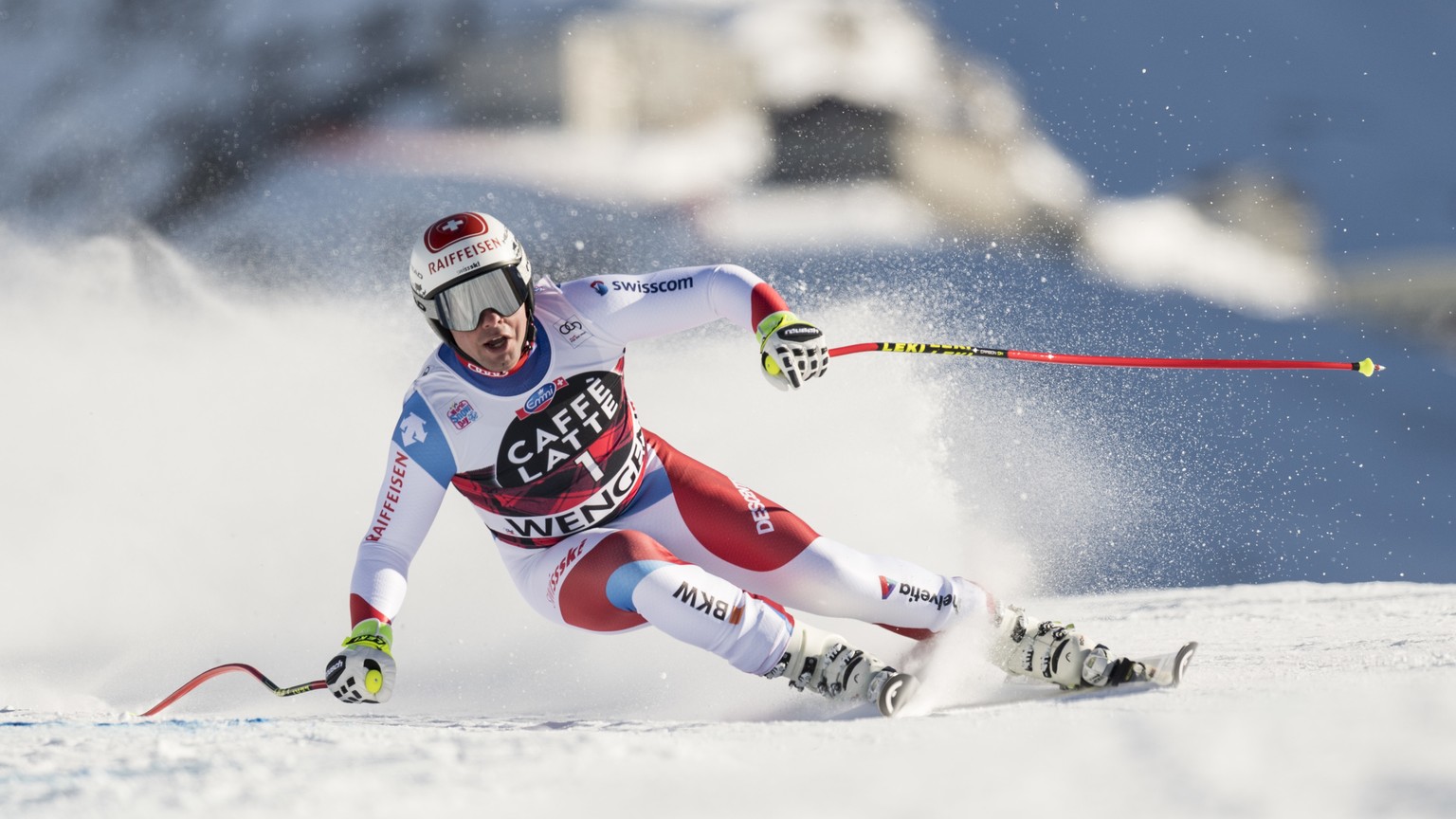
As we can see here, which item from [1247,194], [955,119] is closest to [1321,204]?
[1247,194]

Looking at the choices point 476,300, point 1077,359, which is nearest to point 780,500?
point 1077,359

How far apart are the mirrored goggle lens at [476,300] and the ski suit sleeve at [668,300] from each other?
0.91 feet

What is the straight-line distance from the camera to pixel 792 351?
125 inches

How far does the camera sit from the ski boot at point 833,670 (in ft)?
9.65

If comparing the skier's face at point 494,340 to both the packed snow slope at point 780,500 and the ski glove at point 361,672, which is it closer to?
the ski glove at point 361,672

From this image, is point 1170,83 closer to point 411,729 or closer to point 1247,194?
point 1247,194

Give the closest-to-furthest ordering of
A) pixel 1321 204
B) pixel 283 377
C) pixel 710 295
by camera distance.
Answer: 1. pixel 710 295
2. pixel 283 377
3. pixel 1321 204

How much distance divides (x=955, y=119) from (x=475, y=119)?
3508 mm

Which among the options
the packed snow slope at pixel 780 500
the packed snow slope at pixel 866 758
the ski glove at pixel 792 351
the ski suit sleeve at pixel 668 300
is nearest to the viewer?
the packed snow slope at pixel 866 758

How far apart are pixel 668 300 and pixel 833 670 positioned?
108cm

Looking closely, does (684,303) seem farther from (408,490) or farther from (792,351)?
(408,490)

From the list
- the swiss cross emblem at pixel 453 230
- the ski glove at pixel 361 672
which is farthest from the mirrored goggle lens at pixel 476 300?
the ski glove at pixel 361 672

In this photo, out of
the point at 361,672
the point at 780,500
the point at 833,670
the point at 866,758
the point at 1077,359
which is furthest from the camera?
the point at 780,500

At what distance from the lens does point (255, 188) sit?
346 inches
